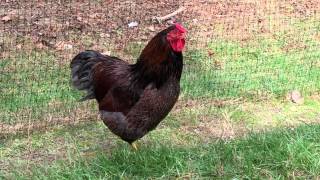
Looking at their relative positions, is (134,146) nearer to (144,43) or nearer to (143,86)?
(143,86)

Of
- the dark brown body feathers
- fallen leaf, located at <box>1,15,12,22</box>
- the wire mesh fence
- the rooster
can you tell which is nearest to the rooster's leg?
the rooster

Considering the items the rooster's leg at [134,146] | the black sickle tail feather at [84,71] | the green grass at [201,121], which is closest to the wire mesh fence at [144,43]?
the green grass at [201,121]

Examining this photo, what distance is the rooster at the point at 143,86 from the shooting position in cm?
370

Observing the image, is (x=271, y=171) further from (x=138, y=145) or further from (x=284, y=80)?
(x=284, y=80)

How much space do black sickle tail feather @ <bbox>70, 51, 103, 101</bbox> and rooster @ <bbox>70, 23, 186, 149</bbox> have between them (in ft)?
0.32

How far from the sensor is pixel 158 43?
3.70 meters

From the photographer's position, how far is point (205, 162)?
3.89 meters

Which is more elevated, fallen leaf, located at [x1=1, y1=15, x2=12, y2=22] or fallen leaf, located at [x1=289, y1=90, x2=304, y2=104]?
fallen leaf, located at [x1=289, y1=90, x2=304, y2=104]

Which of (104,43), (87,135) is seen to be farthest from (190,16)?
(87,135)

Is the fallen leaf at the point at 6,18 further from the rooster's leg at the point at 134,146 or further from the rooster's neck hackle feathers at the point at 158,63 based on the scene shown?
the rooster's neck hackle feathers at the point at 158,63

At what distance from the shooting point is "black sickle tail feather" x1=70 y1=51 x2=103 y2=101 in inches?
169

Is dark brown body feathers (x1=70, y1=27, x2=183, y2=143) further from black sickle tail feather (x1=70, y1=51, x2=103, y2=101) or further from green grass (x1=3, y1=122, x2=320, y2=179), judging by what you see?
green grass (x1=3, y1=122, x2=320, y2=179)

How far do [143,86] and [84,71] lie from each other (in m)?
0.69

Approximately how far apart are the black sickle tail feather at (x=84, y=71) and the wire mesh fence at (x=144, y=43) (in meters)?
0.61
